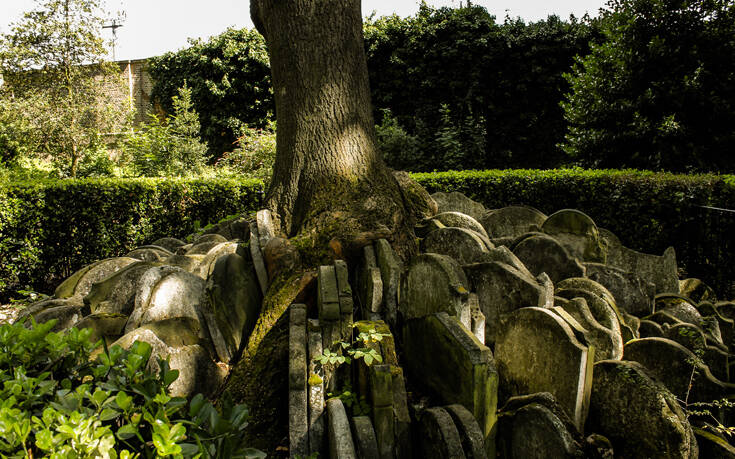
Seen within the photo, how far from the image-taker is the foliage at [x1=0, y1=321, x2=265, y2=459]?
1.13m

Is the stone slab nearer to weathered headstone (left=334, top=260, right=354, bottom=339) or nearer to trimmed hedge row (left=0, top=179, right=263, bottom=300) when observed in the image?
weathered headstone (left=334, top=260, right=354, bottom=339)

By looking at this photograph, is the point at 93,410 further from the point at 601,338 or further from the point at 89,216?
the point at 89,216

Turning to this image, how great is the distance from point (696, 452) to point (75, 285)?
4.80m

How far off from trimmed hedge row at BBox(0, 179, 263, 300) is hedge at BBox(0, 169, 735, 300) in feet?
0.05

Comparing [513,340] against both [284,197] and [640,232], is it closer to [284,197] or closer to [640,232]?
[284,197]

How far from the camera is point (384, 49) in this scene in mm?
14055

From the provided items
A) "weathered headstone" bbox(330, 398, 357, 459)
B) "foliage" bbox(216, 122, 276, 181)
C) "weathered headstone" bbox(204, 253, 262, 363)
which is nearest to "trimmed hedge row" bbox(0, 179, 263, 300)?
"foliage" bbox(216, 122, 276, 181)

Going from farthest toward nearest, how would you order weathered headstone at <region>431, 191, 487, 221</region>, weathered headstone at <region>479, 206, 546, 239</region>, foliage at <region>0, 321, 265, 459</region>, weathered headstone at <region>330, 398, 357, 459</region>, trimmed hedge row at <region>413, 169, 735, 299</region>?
trimmed hedge row at <region>413, 169, 735, 299</region>
weathered headstone at <region>431, 191, 487, 221</region>
weathered headstone at <region>479, 206, 546, 239</region>
weathered headstone at <region>330, 398, 357, 459</region>
foliage at <region>0, 321, 265, 459</region>

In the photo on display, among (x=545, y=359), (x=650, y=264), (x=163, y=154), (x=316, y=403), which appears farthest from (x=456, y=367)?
(x=163, y=154)

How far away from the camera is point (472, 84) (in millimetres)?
13164

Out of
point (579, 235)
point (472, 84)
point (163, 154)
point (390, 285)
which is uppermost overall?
point (472, 84)

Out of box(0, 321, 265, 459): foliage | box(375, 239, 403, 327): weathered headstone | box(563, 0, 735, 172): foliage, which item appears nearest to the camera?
box(0, 321, 265, 459): foliage

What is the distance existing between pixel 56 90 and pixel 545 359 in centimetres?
1496

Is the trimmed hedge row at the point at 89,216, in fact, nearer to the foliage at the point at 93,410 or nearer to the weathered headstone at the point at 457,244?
the weathered headstone at the point at 457,244
